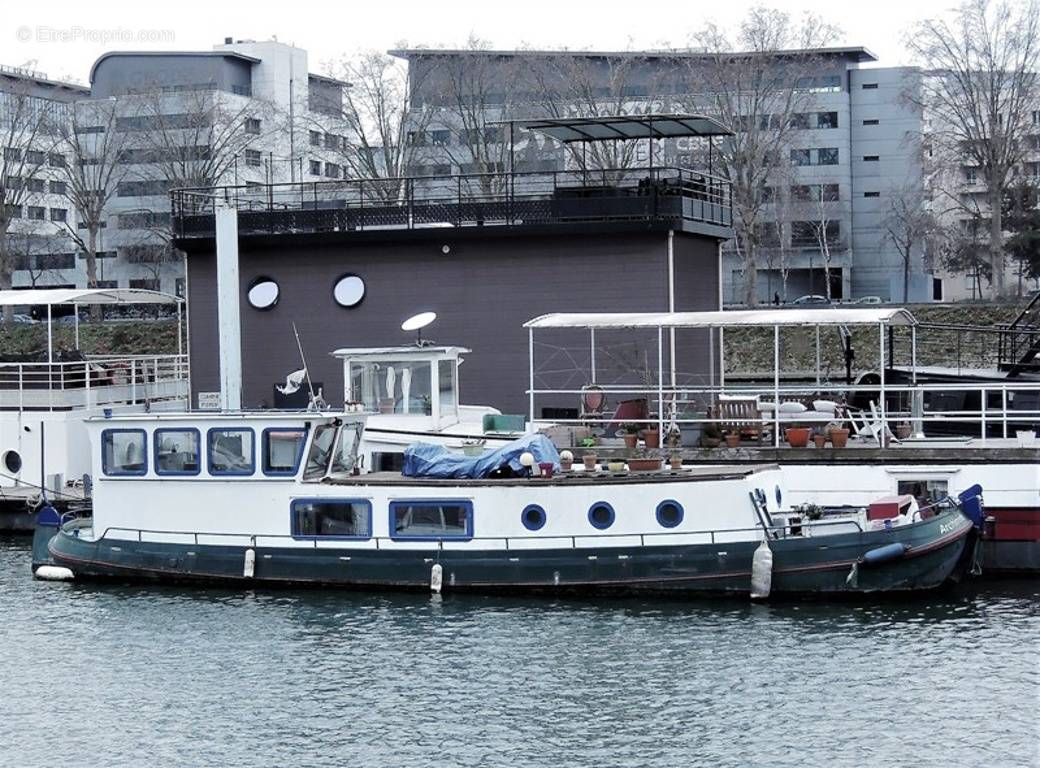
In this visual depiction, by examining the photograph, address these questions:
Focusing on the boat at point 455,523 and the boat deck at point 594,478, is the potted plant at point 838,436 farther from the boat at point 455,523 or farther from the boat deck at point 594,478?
the boat deck at point 594,478

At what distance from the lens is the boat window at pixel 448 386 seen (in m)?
30.2

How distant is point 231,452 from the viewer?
2656 centimetres

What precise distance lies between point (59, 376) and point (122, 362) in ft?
11.1

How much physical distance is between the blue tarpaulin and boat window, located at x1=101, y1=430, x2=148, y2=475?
4.51 m

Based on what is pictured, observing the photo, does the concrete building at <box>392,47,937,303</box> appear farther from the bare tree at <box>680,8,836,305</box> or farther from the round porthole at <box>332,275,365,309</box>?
the round porthole at <box>332,275,365,309</box>

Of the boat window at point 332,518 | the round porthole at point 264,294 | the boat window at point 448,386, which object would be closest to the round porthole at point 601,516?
the boat window at point 332,518

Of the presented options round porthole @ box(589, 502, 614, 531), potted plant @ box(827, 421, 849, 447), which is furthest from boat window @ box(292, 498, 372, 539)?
potted plant @ box(827, 421, 849, 447)

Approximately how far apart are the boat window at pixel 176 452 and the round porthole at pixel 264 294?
899 centimetres

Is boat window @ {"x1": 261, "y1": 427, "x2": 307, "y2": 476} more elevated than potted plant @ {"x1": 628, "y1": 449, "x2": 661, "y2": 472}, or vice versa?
boat window @ {"x1": 261, "y1": 427, "x2": 307, "y2": 476}

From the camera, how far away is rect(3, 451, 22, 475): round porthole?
111ft

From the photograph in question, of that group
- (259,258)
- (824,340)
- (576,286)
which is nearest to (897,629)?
(576,286)

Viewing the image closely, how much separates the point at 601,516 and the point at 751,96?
38413mm

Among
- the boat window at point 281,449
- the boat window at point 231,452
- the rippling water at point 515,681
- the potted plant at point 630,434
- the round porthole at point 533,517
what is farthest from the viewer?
the potted plant at point 630,434

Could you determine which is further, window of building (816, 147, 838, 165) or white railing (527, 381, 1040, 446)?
window of building (816, 147, 838, 165)
